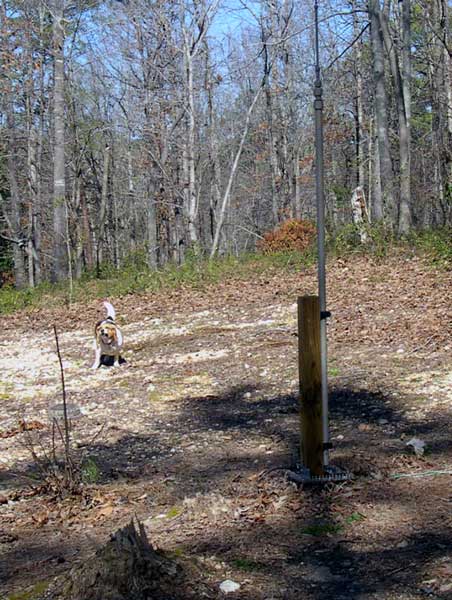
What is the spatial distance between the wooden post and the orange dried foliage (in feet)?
45.0

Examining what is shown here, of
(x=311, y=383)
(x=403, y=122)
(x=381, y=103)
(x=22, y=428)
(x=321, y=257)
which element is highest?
(x=381, y=103)

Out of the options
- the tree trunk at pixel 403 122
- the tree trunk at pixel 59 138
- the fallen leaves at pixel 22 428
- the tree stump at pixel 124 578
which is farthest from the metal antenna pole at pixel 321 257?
the tree trunk at pixel 59 138

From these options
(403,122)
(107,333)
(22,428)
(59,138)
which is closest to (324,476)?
(22,428)

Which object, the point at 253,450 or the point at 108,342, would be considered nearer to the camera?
the point at 253,450

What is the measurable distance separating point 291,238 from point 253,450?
1437 centimetres

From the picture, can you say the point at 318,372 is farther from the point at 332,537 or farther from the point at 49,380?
the point at 49,380

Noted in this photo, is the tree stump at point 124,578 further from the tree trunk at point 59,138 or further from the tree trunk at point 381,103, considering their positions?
the tree trunk at point 59,138

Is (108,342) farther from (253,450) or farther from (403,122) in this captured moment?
(403,122)

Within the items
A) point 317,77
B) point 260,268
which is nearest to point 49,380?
point 317,77

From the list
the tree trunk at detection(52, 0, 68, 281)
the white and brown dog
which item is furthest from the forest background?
the white and brown dog

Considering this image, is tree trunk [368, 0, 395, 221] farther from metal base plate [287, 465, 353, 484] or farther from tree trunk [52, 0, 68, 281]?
metal base plate [287, 465, 353, 484]

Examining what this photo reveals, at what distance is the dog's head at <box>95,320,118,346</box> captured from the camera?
29.5 ft

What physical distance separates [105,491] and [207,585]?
1712 mm

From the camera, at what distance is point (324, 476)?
4301 millimetres
